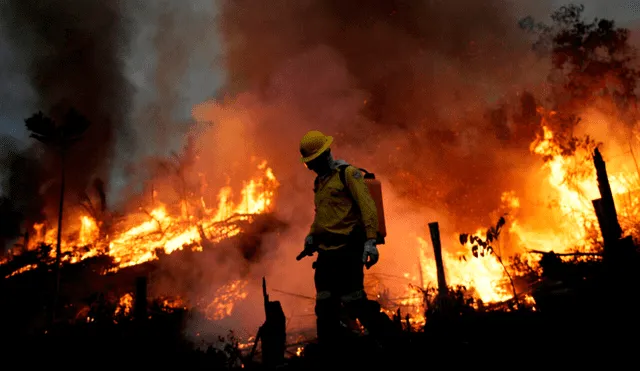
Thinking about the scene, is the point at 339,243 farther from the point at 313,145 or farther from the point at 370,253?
the point at 313,145

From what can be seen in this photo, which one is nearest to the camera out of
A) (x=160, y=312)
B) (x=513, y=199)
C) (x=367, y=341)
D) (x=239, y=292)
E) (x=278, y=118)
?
(x=367, y=341)

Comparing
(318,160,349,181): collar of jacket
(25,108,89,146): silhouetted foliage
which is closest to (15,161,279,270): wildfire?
(25,108,89,146): silhouetted foliage

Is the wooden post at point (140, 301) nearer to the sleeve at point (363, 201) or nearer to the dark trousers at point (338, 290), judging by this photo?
the dark trousers at point (338, 290)

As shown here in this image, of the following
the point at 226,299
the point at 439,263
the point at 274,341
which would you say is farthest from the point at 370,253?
the point at 226,299

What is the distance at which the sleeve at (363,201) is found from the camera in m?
3.53

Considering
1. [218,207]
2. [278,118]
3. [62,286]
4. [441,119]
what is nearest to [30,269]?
[62,286]

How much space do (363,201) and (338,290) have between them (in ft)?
3.12

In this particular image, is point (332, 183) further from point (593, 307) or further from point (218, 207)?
point (218, 207)

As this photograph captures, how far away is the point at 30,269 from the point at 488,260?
29690 millimetres

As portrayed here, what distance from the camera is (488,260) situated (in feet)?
50.9

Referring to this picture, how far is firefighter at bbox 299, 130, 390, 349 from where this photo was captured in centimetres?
357

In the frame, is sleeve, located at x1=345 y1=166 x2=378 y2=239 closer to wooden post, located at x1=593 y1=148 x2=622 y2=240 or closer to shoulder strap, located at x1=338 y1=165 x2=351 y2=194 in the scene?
shoulder strap, located at x1=338 y1=165 x2=351 y2=194

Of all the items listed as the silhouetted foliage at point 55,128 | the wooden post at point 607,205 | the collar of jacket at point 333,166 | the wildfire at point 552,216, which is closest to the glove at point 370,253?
the collar of jacket at point 333,166

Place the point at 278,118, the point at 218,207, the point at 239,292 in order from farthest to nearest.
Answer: the point at 218,207, the point at 278,118, the point at 239,292
